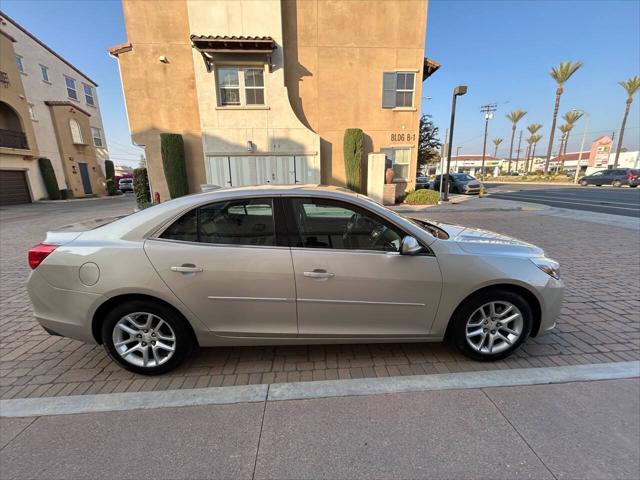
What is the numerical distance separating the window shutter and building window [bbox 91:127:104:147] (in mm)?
27346

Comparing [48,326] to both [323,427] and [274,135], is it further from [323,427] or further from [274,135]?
[274,135]

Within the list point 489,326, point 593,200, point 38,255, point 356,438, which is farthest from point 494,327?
point 593,200

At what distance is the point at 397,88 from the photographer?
13672mm

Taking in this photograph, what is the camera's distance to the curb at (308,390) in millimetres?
2229

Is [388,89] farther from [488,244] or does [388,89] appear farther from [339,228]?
[339,228]

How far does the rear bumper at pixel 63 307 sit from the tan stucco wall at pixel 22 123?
917 inches

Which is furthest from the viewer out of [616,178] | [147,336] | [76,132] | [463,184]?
[616,178]

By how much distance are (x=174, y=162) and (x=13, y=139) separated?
14849 millimetres

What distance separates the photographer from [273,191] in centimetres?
258

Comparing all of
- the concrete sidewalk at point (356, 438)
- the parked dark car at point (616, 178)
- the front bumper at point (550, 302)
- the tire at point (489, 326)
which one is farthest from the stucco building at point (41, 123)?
the parked dark car at point (616, 178)

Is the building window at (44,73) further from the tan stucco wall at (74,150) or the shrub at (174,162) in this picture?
the shrub at (174,162)

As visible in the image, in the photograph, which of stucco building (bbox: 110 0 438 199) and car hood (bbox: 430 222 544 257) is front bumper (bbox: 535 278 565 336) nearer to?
car hood (bbox: 430 222 544 257)

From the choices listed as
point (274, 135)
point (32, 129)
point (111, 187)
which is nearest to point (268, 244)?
point (274, 135)

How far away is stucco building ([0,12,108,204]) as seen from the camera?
1855 cm
